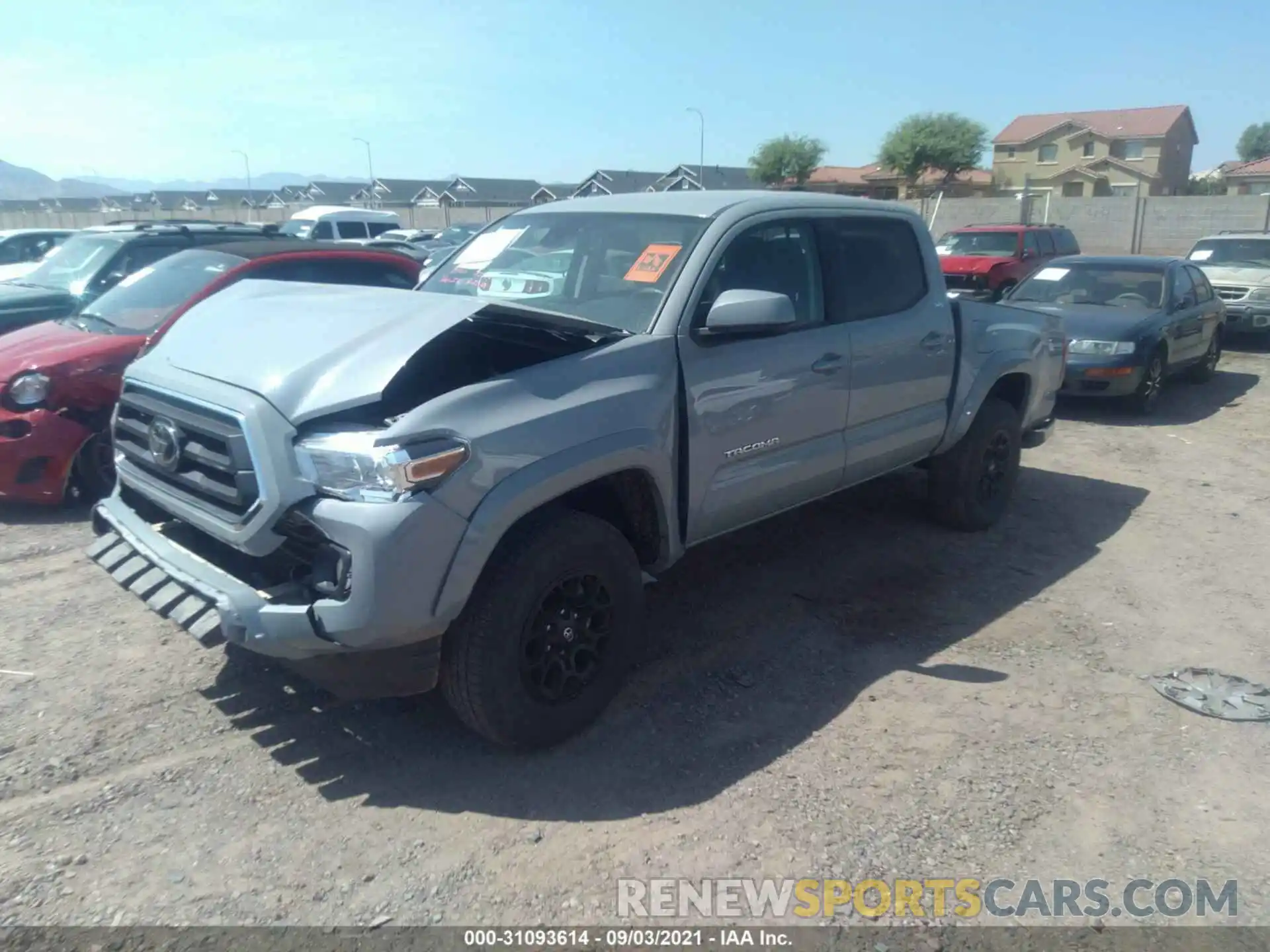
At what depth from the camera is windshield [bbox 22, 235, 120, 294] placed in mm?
8312

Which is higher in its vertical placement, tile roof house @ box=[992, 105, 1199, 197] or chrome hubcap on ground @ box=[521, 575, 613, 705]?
tile roof house @ box=[992, 105, 1199, 197]

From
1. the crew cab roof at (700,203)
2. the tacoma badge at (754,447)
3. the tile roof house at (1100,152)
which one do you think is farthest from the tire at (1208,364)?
the tile roof house at (1100,152)

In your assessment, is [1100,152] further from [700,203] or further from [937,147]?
[700,203]

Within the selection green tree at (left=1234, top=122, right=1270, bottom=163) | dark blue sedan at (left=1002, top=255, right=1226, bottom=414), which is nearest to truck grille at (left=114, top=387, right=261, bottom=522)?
dark blue sedan at (left=1002, top=255, right=1226, bottom=414)

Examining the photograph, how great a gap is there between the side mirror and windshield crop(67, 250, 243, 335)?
4451 millimetres

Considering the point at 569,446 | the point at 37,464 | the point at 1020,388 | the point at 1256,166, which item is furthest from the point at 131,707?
the point at 1256,166

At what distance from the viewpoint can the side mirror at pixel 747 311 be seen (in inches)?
147

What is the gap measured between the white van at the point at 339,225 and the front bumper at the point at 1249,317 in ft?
58.9

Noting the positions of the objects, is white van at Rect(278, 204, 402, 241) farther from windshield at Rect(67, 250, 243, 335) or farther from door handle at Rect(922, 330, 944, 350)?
door handle at Rect(922, 330, 944, 350)

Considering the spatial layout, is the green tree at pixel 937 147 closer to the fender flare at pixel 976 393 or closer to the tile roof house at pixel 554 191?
the tile roof house at pixel 554 191

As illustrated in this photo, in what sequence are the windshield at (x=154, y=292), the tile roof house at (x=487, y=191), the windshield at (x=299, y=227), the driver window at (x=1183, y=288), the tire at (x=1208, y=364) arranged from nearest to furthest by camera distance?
the windshield at (x=154, y=292) < the driver window at (x=1183, y=288) < the tire at (x=1208, y=364) < the windshield at (x=299, y=227) < the tile roof house at (x=487, y=191)

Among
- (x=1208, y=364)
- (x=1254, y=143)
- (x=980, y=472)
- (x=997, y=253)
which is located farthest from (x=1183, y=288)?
(x=1254, y=143)

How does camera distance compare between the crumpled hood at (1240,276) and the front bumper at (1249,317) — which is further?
the crumpled hood at (1240,276)

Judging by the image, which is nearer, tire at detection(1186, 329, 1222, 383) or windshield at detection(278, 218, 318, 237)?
tire at detection(1186, 329, 1222, 383)
